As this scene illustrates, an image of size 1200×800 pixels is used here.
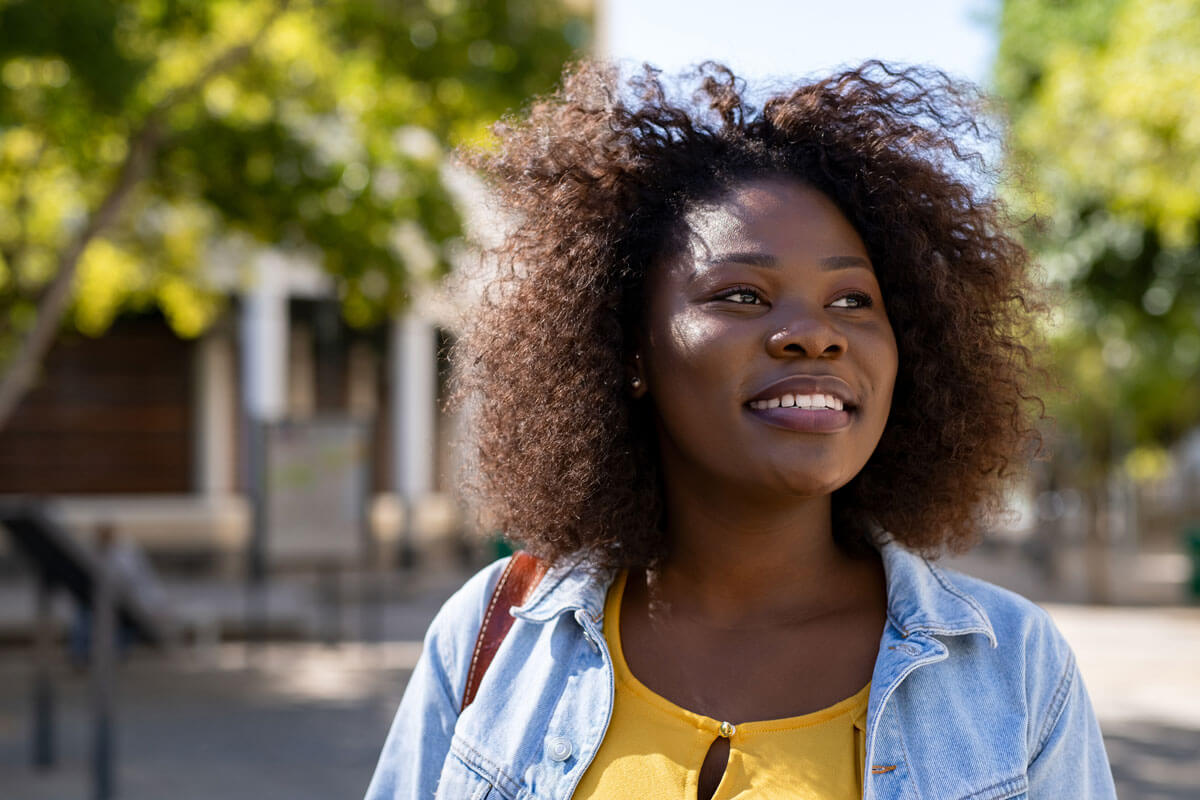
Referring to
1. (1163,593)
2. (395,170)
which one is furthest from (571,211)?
(1163,593)

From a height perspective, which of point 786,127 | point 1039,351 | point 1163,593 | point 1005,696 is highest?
point 786,127

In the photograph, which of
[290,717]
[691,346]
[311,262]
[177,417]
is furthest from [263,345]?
→ [691,346]

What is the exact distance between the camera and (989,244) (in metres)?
2.27

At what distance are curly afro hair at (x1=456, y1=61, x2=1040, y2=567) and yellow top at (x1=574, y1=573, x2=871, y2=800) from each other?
35cm

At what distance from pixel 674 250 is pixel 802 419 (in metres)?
0.37

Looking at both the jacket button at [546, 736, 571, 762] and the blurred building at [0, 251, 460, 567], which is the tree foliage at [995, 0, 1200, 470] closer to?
the jacket button at [546, 736, 571, 762]

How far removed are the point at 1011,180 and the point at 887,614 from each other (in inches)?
35.1

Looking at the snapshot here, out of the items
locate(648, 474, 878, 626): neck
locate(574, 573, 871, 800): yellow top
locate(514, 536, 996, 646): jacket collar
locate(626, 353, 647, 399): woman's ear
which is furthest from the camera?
locate(626, 353, 647, 399): woman's ear

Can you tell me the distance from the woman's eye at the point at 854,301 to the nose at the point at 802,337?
0.25 ft

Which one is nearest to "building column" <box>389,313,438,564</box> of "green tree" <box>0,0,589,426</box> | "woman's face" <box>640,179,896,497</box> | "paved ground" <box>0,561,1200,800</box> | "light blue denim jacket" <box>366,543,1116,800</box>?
"paved ground" <box>0,561,1200,800</box>

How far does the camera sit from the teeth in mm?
1863

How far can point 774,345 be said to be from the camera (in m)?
1.86

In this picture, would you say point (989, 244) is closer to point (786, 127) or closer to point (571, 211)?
point (786, 127)

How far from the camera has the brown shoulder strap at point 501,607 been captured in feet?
6.70
